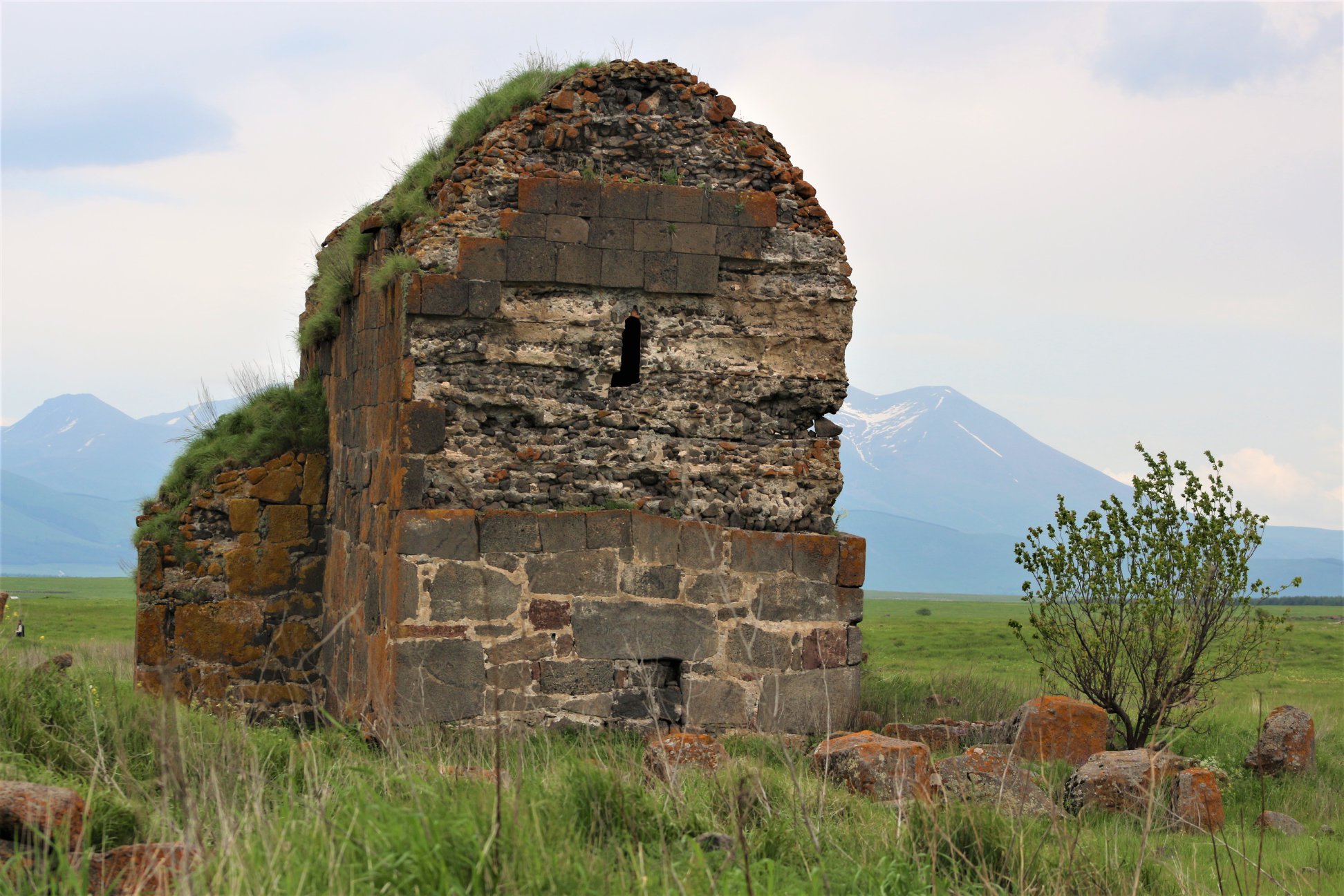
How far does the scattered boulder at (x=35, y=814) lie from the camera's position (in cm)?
422

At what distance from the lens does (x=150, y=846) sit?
414 centimetres

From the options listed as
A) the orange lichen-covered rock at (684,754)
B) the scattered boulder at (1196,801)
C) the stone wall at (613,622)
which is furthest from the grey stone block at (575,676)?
the scattered boulder at (1196,801)

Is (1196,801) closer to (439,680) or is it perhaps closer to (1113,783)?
(1113,783)

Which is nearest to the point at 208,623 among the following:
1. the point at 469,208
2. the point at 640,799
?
the point at 469,208

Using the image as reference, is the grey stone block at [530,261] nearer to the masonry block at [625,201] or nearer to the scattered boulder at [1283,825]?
the masonry block at [625,201]

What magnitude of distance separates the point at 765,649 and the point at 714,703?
1.60 feet

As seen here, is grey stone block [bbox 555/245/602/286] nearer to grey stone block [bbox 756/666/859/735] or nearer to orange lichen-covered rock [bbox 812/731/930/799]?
grey stone block [bbox 756/666/859/735]

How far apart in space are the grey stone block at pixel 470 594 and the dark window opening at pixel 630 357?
158 cm

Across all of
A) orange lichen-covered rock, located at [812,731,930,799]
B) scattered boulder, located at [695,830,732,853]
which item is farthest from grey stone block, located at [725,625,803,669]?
scattered boulder, located at [695,830,732,853]

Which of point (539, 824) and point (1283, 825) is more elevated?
point (539, 824)

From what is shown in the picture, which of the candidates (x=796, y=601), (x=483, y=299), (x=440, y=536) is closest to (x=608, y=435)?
(x=483, y=299)

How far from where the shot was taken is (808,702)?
862cm

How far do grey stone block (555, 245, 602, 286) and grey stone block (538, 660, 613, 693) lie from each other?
2.44 meters

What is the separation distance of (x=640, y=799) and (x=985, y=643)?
20601mm
